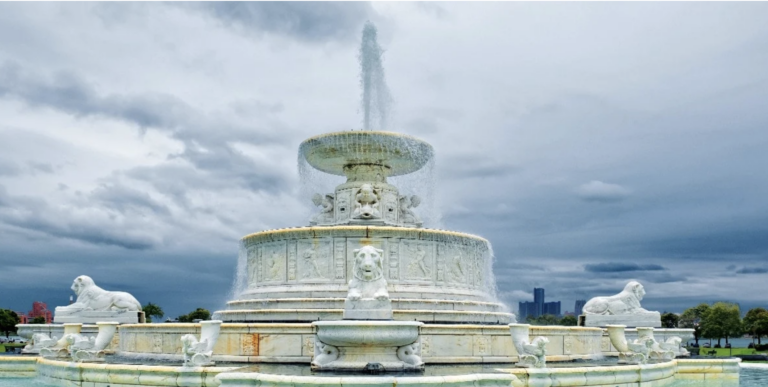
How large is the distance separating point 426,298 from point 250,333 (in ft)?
20.2

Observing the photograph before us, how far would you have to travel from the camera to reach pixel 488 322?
63.0ft

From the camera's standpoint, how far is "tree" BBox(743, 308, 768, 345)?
163ft

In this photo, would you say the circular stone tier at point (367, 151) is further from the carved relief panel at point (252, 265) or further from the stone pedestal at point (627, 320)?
the stone pedestal at point (627, 320)

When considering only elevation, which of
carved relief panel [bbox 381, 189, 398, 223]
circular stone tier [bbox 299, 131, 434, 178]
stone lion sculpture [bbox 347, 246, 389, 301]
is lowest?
stone lion sculpture [bbox 347, 246, 389, 301]

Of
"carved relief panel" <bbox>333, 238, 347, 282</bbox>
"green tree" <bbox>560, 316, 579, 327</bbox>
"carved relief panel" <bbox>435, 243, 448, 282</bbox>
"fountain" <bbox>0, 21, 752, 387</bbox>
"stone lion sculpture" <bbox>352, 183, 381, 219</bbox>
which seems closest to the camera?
"fountain" <bbox>0, 21, 752, 387</bbox>

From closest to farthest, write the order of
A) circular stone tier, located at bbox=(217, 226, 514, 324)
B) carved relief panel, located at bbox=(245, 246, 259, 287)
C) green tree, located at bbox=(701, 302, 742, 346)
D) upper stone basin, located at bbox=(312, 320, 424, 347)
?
upper stone basin, located at bbox=(312, 320, 424, 347)
circular stone tier, located at bbox=(217, 226, 514, 324)
carved relief panel, located at bbox=(245, 246, 259, 287)
green tree, located at bbox=(701, 302, 742, 346)

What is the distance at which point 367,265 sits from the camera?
1362cm

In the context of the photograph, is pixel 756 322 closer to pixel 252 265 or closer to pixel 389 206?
pixel 389 206

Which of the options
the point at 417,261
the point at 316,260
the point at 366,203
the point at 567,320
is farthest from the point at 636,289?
the point at 567,320

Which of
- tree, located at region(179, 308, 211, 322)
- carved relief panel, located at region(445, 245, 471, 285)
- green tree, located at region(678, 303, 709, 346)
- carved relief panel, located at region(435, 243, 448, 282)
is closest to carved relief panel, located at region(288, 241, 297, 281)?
carved relief panel, located at region(435, 243, 448, 282)

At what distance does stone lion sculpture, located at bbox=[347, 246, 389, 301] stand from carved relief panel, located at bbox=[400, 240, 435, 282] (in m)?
5.87

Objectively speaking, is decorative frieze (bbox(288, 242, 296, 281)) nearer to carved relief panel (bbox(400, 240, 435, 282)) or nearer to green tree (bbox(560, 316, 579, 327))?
carved relief panel (bbox(400, 240, 435, 282))

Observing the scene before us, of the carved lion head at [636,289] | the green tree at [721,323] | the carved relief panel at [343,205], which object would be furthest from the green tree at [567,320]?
the carved relief panel at [343,205]

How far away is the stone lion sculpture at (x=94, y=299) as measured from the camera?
21.6 metres
